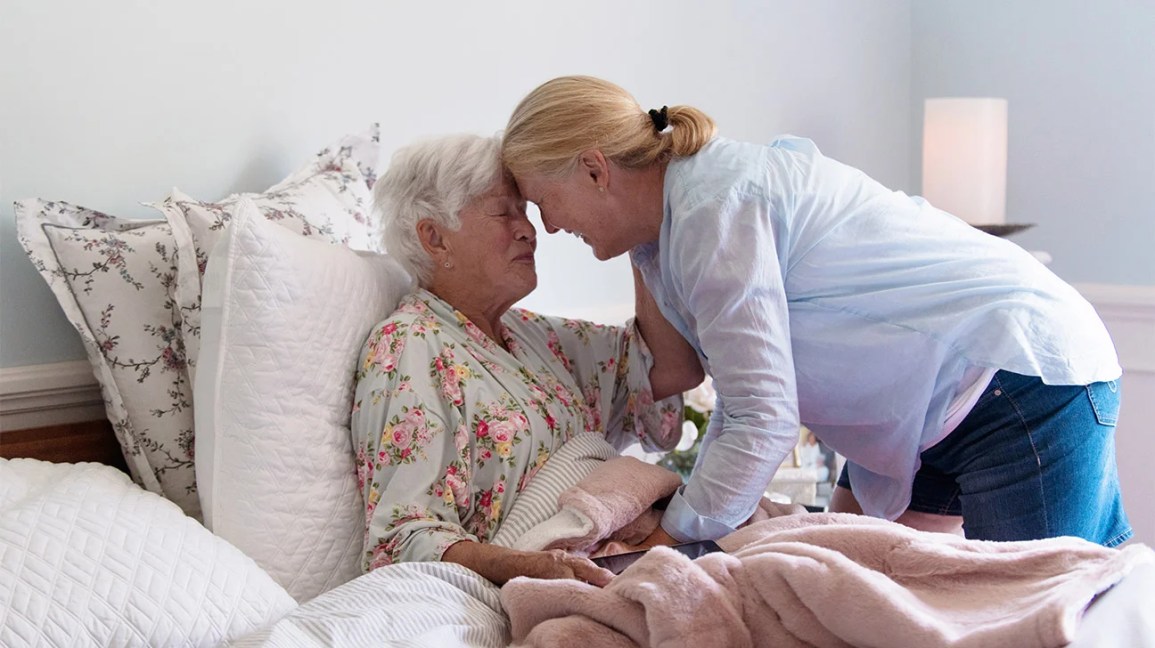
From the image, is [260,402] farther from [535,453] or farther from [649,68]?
[649,68]

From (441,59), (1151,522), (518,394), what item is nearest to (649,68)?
(441,59)

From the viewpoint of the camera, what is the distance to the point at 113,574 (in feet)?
4.24

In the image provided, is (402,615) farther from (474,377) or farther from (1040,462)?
(1040,462)

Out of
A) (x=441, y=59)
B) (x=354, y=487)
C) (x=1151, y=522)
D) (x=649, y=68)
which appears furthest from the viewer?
(x=1151, y=522)

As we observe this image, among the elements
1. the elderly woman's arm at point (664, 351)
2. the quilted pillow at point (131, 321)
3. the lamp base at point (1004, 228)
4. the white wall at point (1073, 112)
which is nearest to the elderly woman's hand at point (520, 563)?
the quilted pillow at point (131, 321)

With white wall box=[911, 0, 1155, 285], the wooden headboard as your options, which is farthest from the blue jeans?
white wall box=[911, 0, 1155, 285]

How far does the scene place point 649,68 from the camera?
276cm

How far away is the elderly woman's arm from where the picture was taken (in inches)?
78.1

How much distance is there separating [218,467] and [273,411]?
0.10 m

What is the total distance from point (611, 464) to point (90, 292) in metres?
0.79

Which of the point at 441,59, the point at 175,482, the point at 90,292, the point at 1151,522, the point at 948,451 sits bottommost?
the point at 1151,522

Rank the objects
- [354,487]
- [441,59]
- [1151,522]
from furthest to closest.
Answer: [1151,522]
[441,59]
[354,487]

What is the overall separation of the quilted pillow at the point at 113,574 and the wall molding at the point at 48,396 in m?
0.20

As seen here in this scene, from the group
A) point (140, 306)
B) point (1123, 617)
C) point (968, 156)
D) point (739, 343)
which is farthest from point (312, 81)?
point (968, 156)
